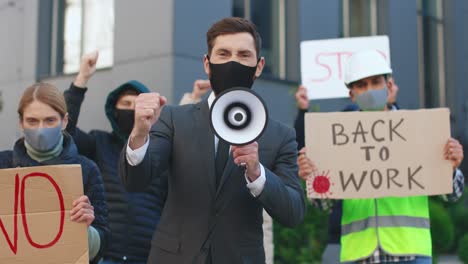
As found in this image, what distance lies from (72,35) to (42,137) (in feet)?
26.8

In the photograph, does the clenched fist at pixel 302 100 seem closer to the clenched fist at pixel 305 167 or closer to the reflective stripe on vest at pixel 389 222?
the clenched fist at pixel 305 167

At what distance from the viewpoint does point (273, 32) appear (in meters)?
11.4

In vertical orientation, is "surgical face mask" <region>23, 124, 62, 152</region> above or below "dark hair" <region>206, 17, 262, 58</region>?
below

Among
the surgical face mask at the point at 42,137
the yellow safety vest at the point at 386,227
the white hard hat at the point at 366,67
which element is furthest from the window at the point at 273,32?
the surgical face mask at the point at 42,137

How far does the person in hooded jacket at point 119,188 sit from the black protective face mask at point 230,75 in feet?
5.04

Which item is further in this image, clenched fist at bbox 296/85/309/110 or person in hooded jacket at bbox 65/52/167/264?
clenched fist at bbox 296/85/309/110

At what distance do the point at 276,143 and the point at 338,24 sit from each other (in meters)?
9.39

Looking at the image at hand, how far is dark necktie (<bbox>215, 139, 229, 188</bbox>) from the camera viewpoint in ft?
9.11

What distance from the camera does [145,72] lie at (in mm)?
9477

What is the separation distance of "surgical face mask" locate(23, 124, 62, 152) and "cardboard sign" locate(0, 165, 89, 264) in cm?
23

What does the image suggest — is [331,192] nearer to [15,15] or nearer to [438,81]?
[15,15]

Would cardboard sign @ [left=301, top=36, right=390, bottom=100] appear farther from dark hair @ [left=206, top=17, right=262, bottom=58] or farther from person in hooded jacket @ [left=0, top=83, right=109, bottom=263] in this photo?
dark hair @ [left=206, top=17, right=262, bottom=58]

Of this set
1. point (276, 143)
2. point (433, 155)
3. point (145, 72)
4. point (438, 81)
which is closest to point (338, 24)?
point (145, 72)

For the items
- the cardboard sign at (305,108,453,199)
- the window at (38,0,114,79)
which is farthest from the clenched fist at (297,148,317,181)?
the window at (38,0,114,79)
